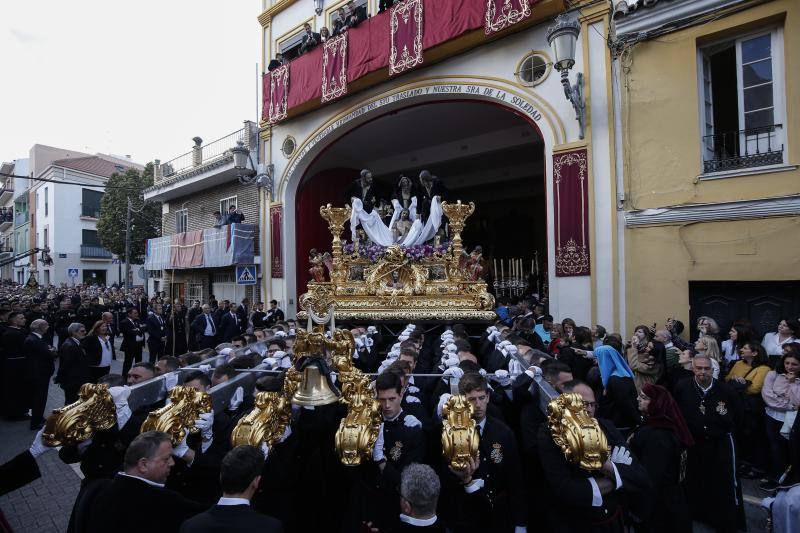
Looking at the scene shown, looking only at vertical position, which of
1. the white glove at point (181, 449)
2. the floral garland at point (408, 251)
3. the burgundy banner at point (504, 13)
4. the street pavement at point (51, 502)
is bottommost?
the street pavement at point (51, 502)

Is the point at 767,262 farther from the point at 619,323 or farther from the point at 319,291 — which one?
the point at 319,291

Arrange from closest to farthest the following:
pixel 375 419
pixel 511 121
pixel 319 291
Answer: pixel 375 419, pixel 319 291, pixel 511 121

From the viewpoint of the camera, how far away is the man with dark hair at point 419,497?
2186 millimetres

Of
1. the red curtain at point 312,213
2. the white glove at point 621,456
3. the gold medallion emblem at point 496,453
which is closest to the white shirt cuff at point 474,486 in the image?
the gold medallion emblem at point 496,453

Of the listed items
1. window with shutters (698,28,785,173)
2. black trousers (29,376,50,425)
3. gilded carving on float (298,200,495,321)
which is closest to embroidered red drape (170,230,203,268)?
gilded carving on float (298,200,495,321)

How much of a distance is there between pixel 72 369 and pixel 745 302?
1083cm

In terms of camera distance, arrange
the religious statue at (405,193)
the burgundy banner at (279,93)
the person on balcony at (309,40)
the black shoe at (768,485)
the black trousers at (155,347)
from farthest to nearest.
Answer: the burgundy banner at (279,93), the person on balcony at (309,40), the religious statue at (405,193), the black trousers at (155,347), the black shoe at (768,485)

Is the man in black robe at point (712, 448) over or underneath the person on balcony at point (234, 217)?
underneath

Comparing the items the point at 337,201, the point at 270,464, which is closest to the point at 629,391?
the point at 270,464

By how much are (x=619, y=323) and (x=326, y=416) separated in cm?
710

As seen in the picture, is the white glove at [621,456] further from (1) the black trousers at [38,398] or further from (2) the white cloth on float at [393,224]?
(1) the black trousers at [38,398]

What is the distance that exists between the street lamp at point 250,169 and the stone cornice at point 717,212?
35.0ft

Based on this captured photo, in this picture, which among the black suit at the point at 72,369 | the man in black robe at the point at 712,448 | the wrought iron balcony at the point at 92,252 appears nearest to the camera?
the man in black robe at the point at 712,448

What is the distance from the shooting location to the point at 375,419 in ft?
9.23
